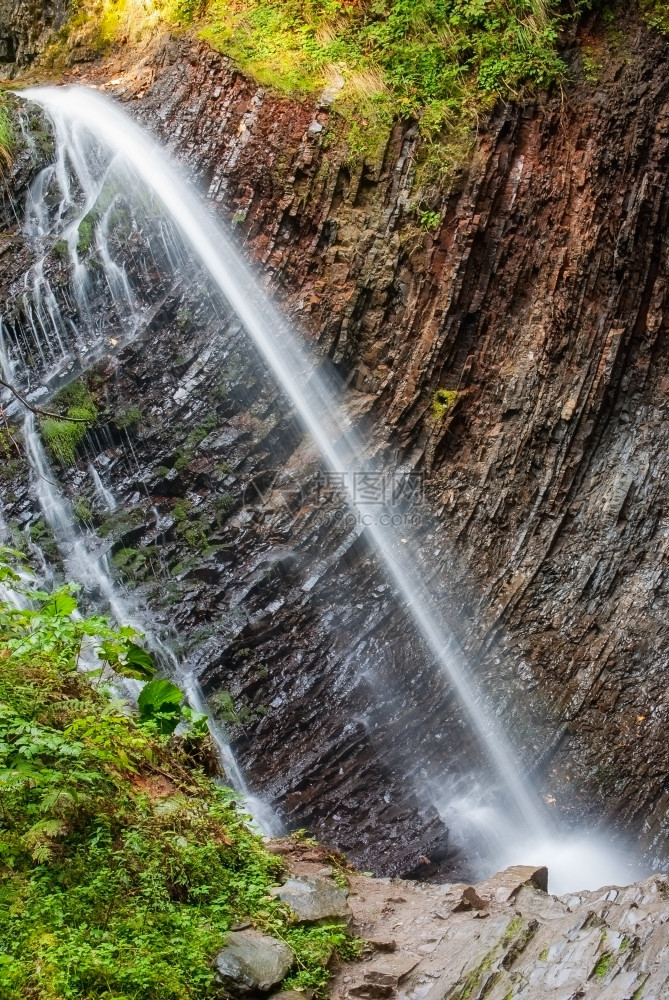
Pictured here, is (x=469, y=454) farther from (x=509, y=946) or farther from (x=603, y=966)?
(x=603, y=966)

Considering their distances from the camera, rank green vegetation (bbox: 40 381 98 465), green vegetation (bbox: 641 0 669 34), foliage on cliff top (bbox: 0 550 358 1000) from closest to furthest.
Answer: foliage on cliff top (bbox: 0 550 358 1000) < green vegetation (bbox: 40 381 98 465) < green vegetation (bbox: 641 0 669 34)

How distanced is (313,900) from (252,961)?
811 millimetres

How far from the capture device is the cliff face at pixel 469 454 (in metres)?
7.75

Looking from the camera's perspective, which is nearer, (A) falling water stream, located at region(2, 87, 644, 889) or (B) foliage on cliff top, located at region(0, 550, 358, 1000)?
(B) foliage on cliff top, located at region(0, 550, 358, 1000)

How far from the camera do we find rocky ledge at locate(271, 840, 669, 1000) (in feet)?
11.3

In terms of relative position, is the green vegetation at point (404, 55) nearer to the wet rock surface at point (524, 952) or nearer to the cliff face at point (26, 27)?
the cliff face at point (26, 27)

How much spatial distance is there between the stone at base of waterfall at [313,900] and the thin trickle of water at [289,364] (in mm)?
3603

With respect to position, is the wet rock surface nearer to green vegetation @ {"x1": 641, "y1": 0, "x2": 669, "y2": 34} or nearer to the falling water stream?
the falling water stream

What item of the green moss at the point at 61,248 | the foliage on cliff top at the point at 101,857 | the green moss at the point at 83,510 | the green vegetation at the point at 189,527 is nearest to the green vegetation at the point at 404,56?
the green moss at the point at 61,248

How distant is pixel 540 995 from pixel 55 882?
2.32m

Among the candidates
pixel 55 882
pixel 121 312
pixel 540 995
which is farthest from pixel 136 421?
pixel 540 995

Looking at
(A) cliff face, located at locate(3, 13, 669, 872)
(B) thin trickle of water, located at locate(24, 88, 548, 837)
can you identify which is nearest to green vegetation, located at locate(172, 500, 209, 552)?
(A) cliff face, located at locate(3, 13, 669, 872)

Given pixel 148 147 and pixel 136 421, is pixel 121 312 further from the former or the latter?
pixel 148 147

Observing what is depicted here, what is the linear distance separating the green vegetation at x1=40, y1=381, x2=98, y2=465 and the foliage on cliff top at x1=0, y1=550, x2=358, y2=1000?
4.20 m
